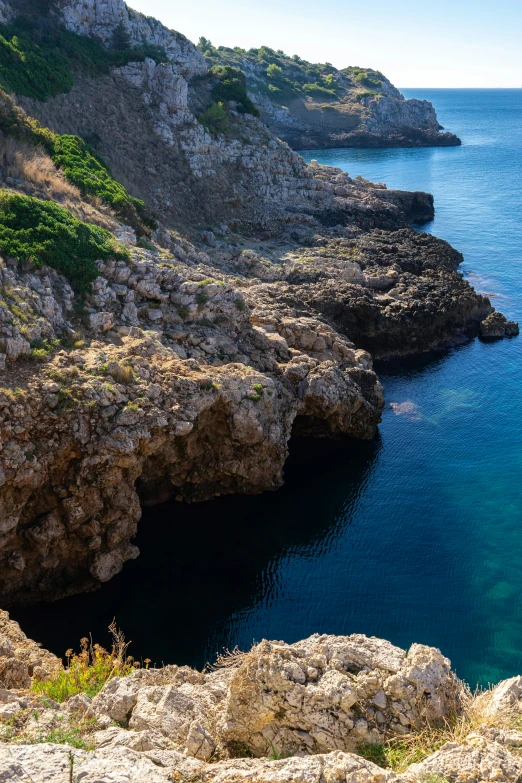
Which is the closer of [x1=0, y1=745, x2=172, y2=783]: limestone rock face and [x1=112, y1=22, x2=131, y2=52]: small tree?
[x1=0, y1=745, x2=172, y2=783]: limestone rock face

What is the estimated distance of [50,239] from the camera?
3022cm

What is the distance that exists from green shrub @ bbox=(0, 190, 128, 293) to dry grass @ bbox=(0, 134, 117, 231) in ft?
9.61

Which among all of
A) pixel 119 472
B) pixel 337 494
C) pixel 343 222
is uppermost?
pixel 343 222

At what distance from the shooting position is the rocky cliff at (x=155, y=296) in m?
25.5

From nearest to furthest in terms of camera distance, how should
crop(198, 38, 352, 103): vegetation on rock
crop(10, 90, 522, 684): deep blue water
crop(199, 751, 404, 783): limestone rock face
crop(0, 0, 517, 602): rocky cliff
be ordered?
1. crop(199, 751, 404, 783): limestone rock face
2. crop(10, 90, 522, 684): deep blue water
3. crop(0, 0, 517, 602): rocky cliff
4. crop(198, 38, 352, 103): vegetation on rock

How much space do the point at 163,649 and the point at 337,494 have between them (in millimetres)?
12256

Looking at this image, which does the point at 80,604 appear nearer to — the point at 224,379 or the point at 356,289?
the point at 224,379

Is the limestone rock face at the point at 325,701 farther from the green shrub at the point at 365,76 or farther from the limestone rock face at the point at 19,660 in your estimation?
the green shrub at the point at 365,76

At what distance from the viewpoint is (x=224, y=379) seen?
98.6ft

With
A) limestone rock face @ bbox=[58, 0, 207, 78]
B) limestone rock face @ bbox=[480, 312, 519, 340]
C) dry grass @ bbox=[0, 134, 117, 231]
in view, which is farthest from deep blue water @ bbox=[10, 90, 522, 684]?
limestone rock face @ bbox=[58, 0, 207, 78]

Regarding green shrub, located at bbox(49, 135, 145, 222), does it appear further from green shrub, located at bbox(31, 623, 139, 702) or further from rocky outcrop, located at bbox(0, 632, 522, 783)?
rocky outcrop, located at bbox(0, 632, 522, 783)

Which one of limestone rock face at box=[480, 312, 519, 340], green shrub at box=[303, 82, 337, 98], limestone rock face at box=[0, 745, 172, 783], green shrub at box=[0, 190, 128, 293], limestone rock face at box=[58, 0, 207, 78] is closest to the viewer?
limestone rock face at box=[0, 745, 172, 783]

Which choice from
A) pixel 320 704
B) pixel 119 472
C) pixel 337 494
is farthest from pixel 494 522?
pixel 320 704

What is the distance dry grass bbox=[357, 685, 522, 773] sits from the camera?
12.2 meters
